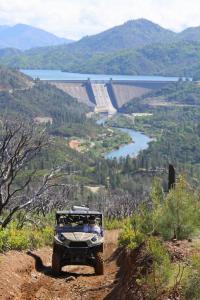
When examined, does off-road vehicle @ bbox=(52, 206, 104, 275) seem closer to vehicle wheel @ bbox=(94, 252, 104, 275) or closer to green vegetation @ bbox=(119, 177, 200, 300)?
vehicle wheel @ bbox=(94, 252, 104, 275)

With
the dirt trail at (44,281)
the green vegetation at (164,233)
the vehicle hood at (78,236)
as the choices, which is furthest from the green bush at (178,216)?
the vehicle hood at (78,236)

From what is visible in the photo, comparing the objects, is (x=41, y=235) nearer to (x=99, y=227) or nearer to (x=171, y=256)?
(x=99, y=227)

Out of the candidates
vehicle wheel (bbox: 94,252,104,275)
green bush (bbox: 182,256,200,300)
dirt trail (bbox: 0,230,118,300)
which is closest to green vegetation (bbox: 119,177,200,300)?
green bush (bbox: 182,256,200,300)

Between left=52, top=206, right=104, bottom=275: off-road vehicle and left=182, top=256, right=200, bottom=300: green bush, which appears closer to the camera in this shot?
left=182, top=256, right=200, bottom=300: green bush

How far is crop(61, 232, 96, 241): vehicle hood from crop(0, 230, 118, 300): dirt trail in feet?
3.77

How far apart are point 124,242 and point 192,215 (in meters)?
6.20

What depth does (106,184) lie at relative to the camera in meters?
167

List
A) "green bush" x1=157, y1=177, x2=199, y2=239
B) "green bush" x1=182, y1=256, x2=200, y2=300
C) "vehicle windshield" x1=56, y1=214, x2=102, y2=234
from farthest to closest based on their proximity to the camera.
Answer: "vehicle windshield" x1=56, y1=214, x2=102, y2=234, "green bush" x1=157, y1=177, x2=199, y2=239, "green bush" x1=182, y1=256, x2=200, y2=300

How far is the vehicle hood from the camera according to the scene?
1614 centimetres

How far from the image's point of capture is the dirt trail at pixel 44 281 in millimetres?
13237

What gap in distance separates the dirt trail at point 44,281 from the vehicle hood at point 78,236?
1151 mm

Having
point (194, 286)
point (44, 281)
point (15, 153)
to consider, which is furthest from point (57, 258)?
point (194, 286)

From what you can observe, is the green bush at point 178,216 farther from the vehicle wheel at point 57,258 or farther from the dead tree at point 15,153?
the dead tree at point 15,153

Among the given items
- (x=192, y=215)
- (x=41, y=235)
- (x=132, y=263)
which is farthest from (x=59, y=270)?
(x=41, y=235)
